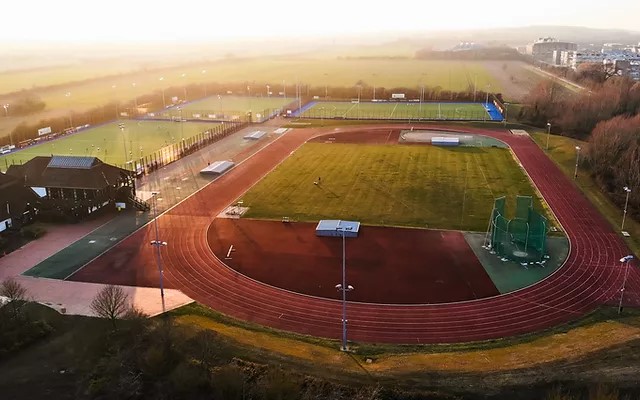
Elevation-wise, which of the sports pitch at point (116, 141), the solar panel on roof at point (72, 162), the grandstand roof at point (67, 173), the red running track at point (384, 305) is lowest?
the red running track at point (384, 305)

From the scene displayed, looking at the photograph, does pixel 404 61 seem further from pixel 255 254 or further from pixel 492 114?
pixel 255 254

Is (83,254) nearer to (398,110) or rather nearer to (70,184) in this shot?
(70,184)

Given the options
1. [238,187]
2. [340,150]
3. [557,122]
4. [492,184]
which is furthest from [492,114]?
[238,187]

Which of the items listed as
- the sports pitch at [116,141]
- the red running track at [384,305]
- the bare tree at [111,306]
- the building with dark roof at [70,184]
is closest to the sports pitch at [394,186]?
the red running track at [384,305]

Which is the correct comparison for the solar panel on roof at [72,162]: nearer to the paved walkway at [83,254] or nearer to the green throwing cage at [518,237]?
the paved walkway at [83,254]

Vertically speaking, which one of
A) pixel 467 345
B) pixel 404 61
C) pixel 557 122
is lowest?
pixel 467 345

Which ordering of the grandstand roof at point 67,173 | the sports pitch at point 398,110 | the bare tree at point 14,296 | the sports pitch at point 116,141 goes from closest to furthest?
1. the bare tree at point 14,296
2. the grandstand roof at point 67,173
3. the sports pitch at point 116,141
4. the sports pitch at point 398,110

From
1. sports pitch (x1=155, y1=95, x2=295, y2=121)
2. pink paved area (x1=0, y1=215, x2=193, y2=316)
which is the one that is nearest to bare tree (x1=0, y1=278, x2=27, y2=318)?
pink paved area (x1=0, y1=215, x2=193, y2=316)
